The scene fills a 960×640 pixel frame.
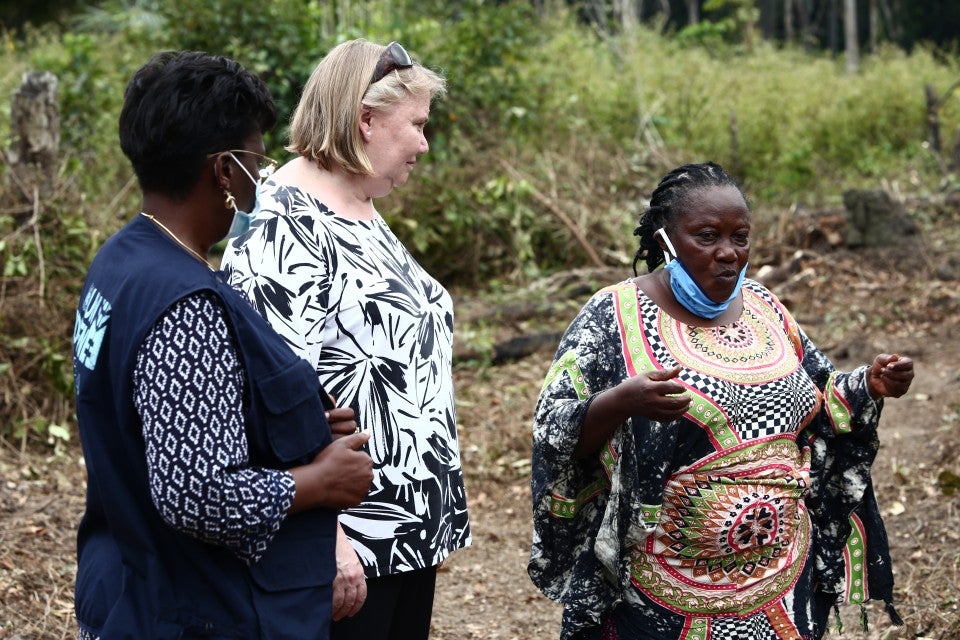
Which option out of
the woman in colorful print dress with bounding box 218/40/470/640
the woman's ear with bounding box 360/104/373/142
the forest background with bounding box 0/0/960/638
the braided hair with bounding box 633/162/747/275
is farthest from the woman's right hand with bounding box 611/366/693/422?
the forest background with bounding box 0/0/960/638

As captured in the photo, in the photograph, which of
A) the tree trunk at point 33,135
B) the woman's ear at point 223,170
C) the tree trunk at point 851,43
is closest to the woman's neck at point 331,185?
the woman's ear at point 223,170

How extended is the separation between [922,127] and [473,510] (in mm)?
10356

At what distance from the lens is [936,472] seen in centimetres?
577

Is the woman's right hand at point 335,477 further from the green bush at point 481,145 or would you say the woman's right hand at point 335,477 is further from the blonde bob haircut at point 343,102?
the green bush at point 481,145

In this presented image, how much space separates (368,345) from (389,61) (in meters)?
0.70

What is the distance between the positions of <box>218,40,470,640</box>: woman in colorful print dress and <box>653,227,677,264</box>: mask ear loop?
624 mm

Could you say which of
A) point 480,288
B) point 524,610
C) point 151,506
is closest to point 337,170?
point 151,506

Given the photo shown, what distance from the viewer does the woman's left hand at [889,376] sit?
2824 mm

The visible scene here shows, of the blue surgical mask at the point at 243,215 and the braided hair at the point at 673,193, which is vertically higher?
the blue surgical mask at the point at 243,215

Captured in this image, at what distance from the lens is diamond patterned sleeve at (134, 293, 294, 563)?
179 cm

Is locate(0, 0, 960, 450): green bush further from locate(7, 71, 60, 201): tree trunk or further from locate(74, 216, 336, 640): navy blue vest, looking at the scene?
locate(74, 216, 336, 640): navy blue vest

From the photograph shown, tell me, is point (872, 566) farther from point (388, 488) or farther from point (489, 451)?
point (489, 451)

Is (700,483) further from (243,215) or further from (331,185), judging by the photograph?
(243,215)

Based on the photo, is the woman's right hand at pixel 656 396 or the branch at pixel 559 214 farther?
the branch at pixel 559 214
